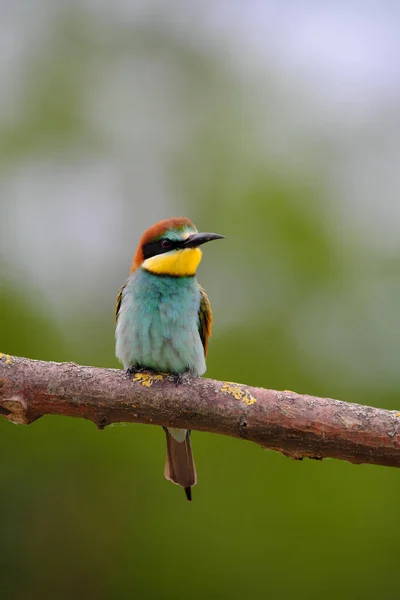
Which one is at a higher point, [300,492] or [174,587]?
[300,492]

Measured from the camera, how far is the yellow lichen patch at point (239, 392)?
249 cm

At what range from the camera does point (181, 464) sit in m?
3.12

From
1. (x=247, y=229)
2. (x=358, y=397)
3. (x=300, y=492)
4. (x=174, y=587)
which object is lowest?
(x=174, y=587)

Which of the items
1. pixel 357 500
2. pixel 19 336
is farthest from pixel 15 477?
pixel 357 500

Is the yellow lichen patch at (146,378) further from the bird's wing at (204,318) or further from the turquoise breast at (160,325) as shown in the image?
the bird's wing at (204,318)

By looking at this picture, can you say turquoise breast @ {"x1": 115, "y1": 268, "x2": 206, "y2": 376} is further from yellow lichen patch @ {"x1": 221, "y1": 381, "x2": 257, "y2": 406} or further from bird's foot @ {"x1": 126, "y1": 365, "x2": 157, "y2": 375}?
yellow lichen patch @ {"x1": 221, "y1": 381, "x2": 257, "y2": 406}

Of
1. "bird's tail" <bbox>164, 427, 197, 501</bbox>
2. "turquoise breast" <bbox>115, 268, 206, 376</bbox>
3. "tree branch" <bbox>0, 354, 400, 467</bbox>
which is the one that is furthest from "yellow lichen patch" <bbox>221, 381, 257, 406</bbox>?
"bird's tail" <bbox>164, 427, 197, 501</bbox>

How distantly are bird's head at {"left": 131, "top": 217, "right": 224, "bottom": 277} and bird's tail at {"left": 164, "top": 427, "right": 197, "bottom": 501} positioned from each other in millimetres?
730

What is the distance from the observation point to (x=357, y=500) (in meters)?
3.43

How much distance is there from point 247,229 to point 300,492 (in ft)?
5.12

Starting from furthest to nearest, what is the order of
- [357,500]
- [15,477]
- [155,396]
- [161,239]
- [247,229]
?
[247,229] < [15,477] < [357,500] < [161,239] < [155,396]

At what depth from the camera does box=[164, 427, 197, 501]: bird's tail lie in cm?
311

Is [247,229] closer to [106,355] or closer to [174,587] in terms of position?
[106,355]

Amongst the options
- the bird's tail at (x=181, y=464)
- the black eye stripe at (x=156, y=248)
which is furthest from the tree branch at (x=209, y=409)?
the black eye stripe at (x=156, y=248)
